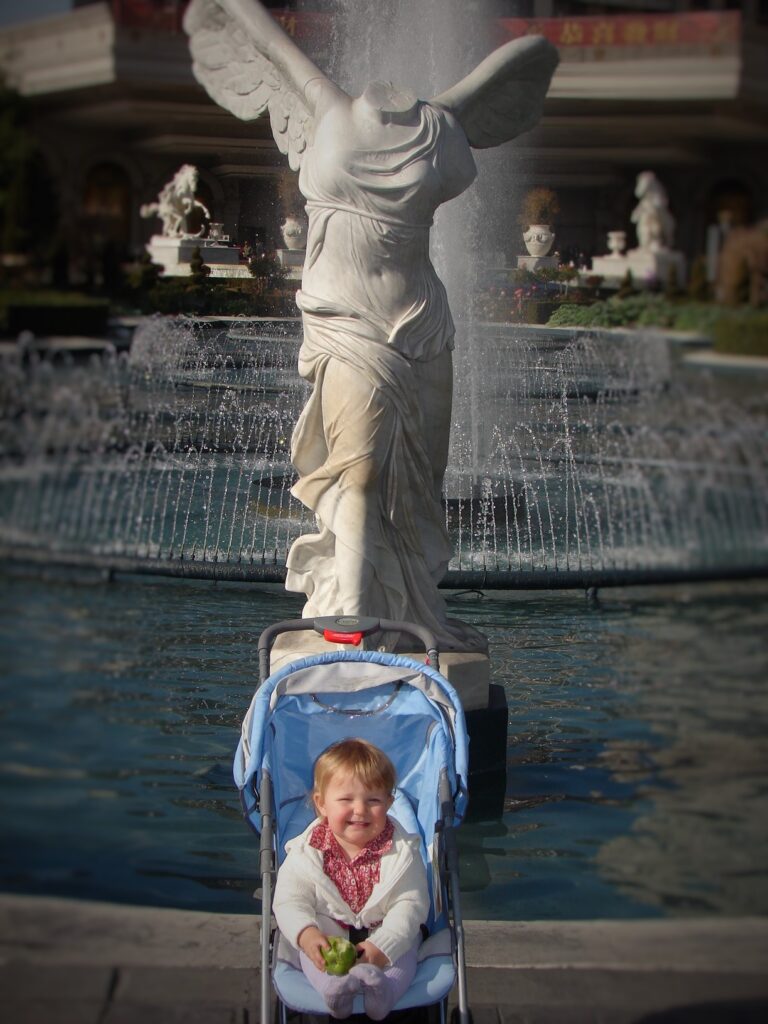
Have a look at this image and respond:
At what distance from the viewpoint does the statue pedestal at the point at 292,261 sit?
5.76 m

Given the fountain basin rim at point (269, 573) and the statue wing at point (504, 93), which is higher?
the statue wing at point (504, 93)

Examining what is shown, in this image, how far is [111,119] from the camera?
6637 millimetres

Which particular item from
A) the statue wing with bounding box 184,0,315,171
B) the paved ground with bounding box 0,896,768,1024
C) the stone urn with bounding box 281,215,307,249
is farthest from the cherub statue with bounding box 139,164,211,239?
the paved ground with bounding box 0,896,768,1024

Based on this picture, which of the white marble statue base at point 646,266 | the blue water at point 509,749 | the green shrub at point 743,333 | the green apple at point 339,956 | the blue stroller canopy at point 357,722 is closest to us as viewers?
the green apple at point 339,956

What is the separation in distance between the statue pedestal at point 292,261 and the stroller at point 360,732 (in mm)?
2842

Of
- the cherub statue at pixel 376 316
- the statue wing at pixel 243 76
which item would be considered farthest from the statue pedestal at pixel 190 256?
the cherub statue at pixel 376 316

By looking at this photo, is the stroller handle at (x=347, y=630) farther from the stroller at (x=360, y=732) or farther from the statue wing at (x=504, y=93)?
the statue wing at (x=504, y=93)

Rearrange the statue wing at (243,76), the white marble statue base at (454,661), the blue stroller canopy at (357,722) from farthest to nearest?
the statue wing at (243,76) < the white marble statue base at (454,661) < the blue stroller canopy at (357,722)

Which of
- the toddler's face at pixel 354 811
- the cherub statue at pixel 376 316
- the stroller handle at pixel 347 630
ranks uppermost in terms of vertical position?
the cherub statue at pixel 376 316

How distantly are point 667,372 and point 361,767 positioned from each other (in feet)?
19.6

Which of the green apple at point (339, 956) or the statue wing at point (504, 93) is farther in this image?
the statue wing at point (504, 93)

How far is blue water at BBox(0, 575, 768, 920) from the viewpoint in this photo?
396cm

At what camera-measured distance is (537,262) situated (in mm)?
5941

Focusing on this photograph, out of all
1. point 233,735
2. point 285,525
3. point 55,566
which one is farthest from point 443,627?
point 55,566
